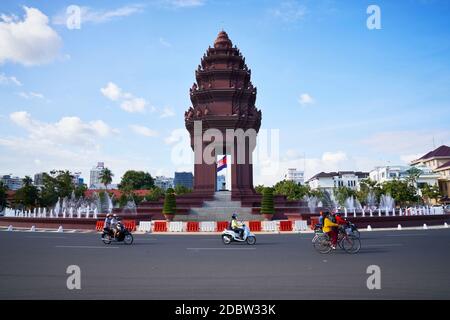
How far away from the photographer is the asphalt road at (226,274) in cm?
733

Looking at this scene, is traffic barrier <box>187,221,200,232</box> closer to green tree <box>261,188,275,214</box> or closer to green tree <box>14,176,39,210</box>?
green tree <box>261,188,275,214</box>

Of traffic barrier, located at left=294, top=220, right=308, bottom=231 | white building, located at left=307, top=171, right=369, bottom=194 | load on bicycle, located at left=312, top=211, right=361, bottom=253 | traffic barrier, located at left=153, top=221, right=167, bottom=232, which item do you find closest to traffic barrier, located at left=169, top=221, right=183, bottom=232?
traffic barrier, located at left=153, top=221, right=167, bottom=232

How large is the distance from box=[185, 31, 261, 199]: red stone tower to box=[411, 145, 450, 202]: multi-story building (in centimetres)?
7021

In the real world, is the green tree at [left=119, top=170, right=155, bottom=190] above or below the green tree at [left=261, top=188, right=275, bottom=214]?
above

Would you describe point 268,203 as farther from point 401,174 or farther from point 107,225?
point 401,174

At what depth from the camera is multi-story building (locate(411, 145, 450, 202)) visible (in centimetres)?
8950

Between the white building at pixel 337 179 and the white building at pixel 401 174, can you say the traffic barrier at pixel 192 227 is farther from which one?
the white building at pixel 337 179

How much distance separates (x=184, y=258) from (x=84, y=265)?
3379 mm

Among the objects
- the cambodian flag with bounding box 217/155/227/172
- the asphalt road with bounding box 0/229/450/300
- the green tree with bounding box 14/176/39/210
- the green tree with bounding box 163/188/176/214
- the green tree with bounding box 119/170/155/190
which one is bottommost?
the asphalt road with bounding box 0/229/450/300

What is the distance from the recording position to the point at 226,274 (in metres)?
9.33

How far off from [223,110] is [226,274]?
29840 mm
